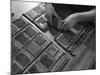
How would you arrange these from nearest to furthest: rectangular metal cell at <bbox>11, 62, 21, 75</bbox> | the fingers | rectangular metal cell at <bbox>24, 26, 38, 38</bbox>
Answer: rectangular metal cell at <bbox>11, 62, 21, 75</bbox>
rectangular metal cell at <bbox>24, 26, 38, 38</bbox>
the fingers

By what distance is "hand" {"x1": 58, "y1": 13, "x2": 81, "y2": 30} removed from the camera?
2.27 metres

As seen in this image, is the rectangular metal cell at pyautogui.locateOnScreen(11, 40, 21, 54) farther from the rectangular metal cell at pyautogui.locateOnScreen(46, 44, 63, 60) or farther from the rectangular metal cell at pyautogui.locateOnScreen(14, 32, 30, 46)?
the rectangular metal cell at pyautogui.locateOnScreen(46, 44, 63, 60)

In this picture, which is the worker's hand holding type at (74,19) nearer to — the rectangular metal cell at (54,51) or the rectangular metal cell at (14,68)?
the rectangular metal cell at (54,51)

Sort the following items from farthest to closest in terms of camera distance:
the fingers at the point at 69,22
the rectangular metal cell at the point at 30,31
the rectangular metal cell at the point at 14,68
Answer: the fingers at the point at 69,22
the rectangular metal cell at the point at 30,31
the rectangular metal cell at the point at 14,68

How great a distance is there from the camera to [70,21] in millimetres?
2311

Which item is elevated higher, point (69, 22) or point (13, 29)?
point (13, 29)

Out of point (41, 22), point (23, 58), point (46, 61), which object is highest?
point (41, 22)

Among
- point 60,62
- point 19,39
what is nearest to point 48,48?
point 60,62

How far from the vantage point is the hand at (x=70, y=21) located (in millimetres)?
2271

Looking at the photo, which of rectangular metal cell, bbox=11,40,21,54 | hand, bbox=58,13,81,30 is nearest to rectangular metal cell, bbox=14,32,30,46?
rectangular metal cell, bbox=11,40,21,54

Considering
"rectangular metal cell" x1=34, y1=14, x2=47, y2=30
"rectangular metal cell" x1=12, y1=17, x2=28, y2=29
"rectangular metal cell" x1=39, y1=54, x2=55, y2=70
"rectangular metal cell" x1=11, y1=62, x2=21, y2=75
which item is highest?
"rectangular metal cell" x1=12, y1=17, x2=28, y2=29

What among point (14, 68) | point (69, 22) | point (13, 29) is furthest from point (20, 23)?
point (69, 22)

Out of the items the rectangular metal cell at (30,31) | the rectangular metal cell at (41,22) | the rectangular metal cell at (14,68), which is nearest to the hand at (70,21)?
the rectangular metal cell at (41,22)

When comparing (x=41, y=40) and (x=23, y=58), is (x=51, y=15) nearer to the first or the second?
(x=41, y=40)
